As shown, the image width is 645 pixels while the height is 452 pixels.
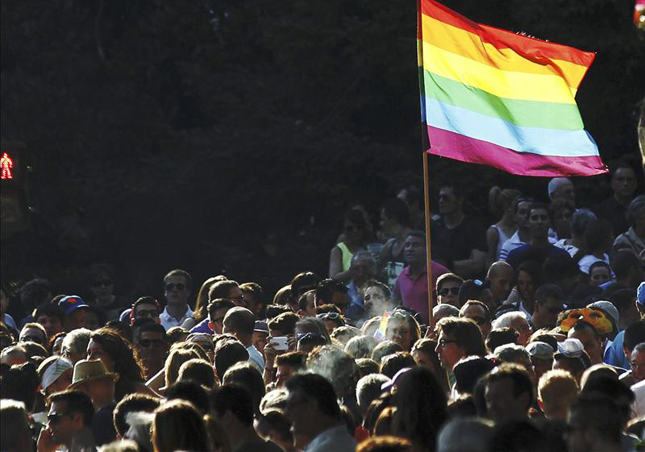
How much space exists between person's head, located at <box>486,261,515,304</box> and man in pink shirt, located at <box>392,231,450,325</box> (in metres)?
0.54

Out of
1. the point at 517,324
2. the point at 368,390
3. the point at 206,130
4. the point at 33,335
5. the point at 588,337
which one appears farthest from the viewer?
the point at 206,130

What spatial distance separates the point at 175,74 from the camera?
2186 centimetres

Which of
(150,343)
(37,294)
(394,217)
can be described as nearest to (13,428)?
(150,343)

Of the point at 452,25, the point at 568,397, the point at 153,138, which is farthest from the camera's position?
the point at 153,138

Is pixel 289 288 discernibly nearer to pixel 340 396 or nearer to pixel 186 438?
pixel 340 396

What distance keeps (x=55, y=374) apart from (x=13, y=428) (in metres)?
2.66

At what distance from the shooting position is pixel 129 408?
826cm

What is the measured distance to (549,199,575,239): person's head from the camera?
15.8 metres

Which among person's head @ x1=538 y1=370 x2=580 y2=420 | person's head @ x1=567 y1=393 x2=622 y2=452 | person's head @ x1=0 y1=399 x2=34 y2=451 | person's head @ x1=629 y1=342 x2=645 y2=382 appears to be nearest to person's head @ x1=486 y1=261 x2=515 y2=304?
person's head @ x1=629 y1=342 x2=645 y2=382

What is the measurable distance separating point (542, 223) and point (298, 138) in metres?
6.06

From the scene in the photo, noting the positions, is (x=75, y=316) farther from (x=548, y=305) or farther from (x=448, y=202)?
(x=548, y=305)

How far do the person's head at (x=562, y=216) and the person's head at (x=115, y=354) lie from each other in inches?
258

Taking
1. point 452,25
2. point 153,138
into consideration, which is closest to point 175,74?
point 153,138

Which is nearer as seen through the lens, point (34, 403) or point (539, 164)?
point (34, 403)
